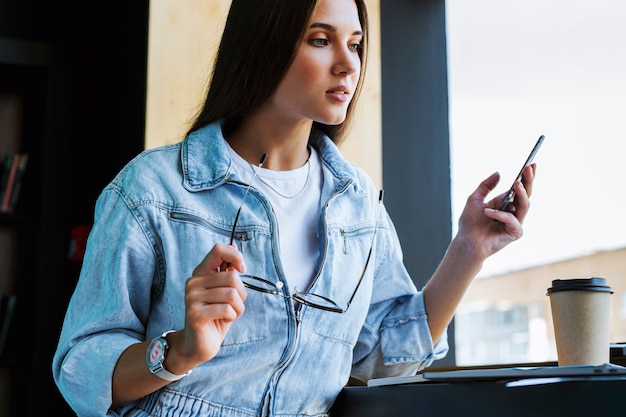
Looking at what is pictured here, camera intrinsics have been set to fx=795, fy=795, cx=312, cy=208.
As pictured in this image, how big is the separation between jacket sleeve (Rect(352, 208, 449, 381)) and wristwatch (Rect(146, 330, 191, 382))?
53 cm

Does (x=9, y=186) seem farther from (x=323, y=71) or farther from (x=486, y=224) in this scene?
(x=486, y=224)

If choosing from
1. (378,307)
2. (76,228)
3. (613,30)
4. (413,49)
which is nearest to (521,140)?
(613,30)

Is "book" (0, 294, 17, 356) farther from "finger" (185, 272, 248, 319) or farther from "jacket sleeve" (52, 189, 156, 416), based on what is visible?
"finger" (185, 272, 248, 319)

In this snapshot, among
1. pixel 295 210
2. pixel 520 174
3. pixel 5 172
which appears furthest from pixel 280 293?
pixel 5 172

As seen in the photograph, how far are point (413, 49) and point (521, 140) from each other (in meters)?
3.49

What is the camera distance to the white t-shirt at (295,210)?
1.42 meters

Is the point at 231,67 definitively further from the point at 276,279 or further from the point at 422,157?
the point at 422,157

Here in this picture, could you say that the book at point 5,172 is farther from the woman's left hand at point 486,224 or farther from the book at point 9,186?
the woman's left hand at point 486,224

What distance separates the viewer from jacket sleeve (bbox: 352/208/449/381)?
154cm

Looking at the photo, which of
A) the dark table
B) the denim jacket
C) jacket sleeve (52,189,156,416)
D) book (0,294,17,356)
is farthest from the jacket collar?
book (0,294,17,356)

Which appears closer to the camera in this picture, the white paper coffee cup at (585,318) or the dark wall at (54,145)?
the white paper coffee cup at (585,318)

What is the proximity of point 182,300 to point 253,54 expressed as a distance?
462mm

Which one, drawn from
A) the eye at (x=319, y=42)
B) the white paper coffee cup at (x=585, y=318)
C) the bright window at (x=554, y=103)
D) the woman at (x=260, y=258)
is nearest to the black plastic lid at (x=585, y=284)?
the white paper coffee cup at (x=585, y=318)

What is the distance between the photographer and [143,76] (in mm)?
2820
